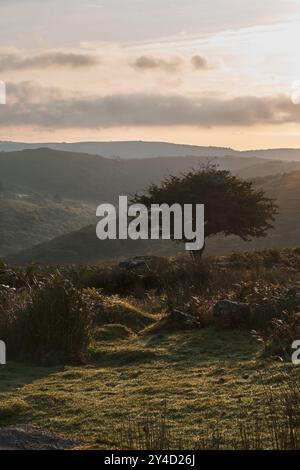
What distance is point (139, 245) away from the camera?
11600 centimetres

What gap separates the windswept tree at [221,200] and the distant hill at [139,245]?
150 ft

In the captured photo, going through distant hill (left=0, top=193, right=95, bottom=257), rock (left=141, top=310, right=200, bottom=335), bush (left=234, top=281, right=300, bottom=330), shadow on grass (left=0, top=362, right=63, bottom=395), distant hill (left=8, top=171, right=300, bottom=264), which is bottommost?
shadow on grass (left=0, top=362, right=63, bottom=395)

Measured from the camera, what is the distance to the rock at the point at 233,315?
13.6 meters

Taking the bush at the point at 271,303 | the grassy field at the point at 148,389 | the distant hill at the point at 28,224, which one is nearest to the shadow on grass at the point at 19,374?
the grassy field at the point at 148,389

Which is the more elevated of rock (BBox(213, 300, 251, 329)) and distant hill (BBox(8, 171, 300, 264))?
distant hill (BBox(8, 171, 300, 264))

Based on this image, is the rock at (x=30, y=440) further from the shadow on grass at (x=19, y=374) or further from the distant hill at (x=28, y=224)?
the distant hill at (x=28, y=224)

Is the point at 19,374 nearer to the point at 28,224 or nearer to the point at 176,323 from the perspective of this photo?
the point at 176,323

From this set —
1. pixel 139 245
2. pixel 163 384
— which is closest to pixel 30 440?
pixel 163 384

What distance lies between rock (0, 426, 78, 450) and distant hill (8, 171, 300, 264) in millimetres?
77223

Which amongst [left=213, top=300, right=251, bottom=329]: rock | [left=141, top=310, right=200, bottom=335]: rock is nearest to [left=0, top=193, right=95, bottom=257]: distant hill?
[left=141, top=310, right=200, bottom=335]: rock

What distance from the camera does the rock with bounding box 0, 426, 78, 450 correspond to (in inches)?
243

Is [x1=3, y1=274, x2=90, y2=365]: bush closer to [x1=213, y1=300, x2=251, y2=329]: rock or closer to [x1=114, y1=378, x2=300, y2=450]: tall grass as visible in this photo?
[x1=213, y1=300, x2=251, y2=329]: rock

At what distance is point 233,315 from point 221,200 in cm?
2314
